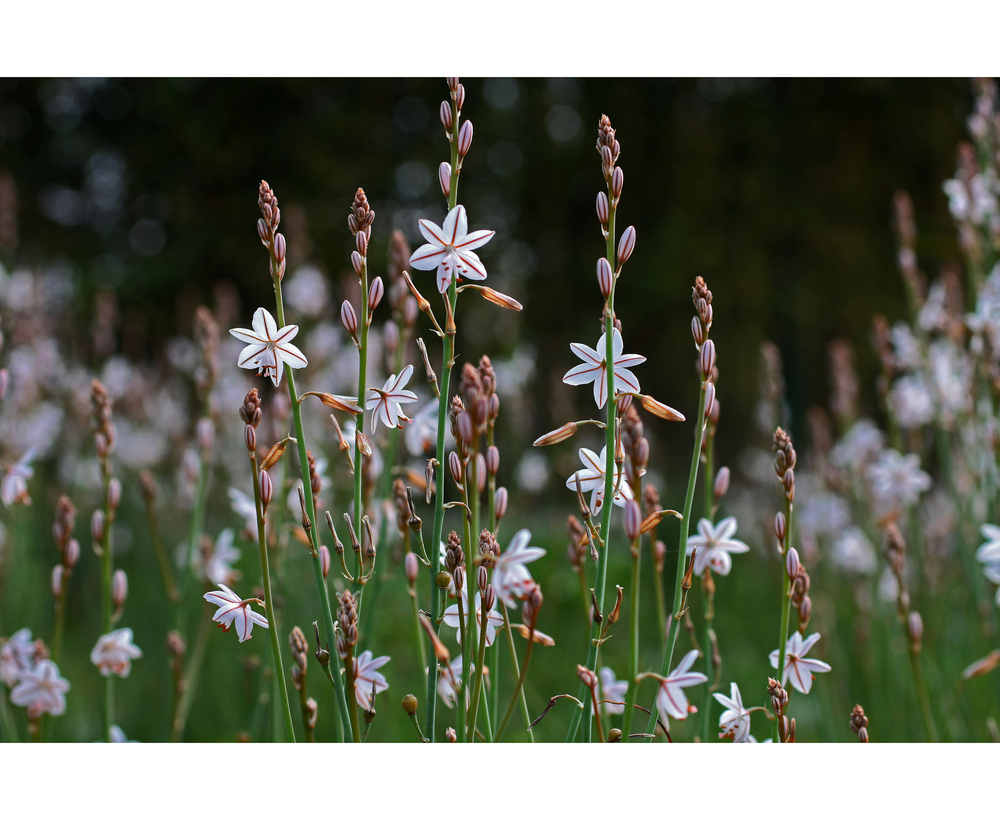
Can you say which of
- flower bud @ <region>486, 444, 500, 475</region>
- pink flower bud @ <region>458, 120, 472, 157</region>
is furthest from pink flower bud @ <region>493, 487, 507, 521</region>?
pink flower bud @ <region>458, 120, 472, 157</region>

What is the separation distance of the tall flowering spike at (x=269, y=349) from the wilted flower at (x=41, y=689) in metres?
0.75

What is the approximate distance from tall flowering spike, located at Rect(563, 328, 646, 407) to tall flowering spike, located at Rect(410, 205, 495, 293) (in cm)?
15

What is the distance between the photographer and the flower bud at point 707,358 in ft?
2.70

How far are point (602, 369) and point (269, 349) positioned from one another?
388 mm

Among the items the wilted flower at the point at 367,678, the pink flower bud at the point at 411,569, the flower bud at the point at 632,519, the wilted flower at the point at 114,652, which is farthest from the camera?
the wilted flower at the point at 114,652

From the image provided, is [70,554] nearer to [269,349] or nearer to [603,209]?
[269,349]

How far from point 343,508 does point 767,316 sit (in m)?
4.49

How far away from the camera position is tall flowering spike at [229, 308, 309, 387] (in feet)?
2.63

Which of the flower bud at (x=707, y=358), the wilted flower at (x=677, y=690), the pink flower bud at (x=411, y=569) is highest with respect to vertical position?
the flower bud at (x=707, y=358)

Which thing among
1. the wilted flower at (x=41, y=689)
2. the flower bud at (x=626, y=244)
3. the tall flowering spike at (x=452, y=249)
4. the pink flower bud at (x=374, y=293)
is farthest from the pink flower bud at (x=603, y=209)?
the wilted flower at (x=41, y=689)

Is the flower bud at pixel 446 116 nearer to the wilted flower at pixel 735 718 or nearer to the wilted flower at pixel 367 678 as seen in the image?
the wilted flower at pixel 367 678

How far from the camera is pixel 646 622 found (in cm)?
251
